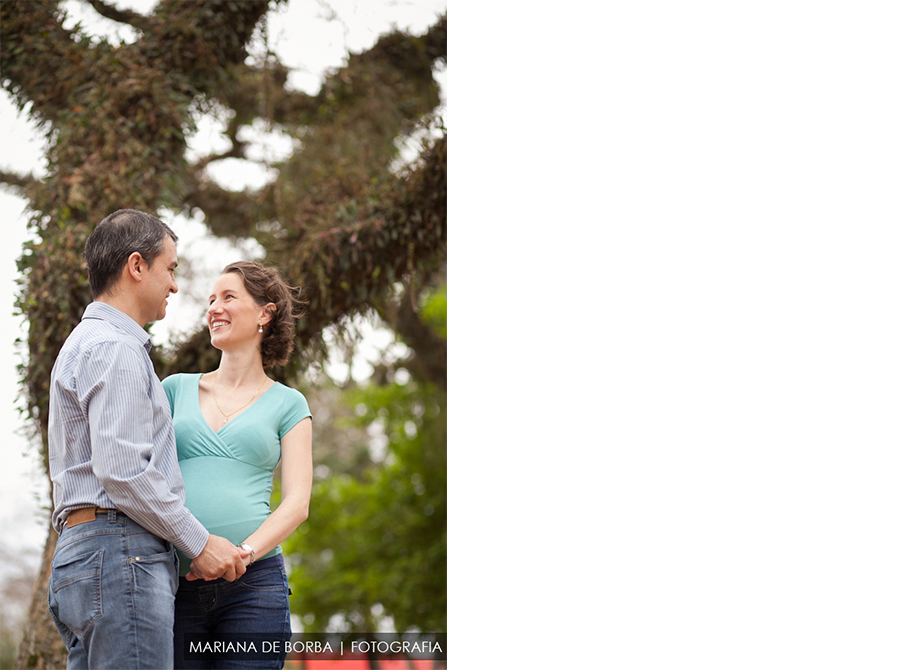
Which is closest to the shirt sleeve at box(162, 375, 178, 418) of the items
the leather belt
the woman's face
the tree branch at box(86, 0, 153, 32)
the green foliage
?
the woman's face

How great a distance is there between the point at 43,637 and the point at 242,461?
1.39 m

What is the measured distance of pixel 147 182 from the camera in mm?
2400

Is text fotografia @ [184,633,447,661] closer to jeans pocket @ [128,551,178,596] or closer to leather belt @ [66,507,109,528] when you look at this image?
jeans pocket @ [128,551,178,596]

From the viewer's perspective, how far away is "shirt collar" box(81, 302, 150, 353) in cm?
137

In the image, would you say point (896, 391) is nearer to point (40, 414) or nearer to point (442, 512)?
point (40, 414)

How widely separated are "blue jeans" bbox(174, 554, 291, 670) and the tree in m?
1.03

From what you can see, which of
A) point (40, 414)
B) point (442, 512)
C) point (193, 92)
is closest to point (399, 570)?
point (442, 512)

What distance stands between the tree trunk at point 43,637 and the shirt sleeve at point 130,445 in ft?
4.19

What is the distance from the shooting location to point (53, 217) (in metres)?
2.29

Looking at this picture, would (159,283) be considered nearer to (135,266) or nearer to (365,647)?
(135,266)

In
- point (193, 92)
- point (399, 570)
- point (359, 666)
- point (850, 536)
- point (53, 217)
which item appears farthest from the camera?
→ point (399, 570)

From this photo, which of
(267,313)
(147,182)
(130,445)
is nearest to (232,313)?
(267,313)

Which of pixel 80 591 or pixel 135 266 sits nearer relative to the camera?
pixel 80 591

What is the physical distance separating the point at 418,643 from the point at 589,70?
1.82m
